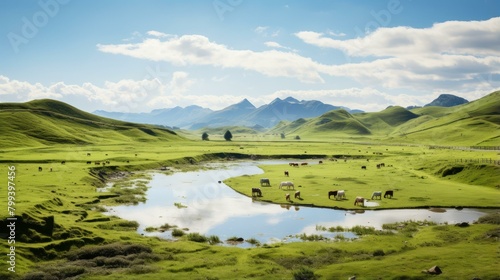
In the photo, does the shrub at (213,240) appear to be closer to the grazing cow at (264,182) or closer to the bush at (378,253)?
the bush at (378,253)

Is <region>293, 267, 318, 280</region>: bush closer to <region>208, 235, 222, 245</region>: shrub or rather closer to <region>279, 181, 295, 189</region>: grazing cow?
<region>208, 235, 222, 245</region>: shrub

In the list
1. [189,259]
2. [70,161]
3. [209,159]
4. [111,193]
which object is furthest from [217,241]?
[209,159]

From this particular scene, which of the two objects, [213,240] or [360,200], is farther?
[360,200]

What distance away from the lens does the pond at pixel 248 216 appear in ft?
164

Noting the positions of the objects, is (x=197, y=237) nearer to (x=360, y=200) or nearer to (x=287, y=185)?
(x=360, y=200)

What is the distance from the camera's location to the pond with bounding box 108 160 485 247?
164 ft

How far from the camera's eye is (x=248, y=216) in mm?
57844

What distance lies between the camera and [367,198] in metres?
68.9

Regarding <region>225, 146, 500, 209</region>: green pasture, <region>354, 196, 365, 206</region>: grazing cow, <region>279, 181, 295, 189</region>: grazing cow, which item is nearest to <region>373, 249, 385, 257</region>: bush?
<region>225, 146, 500, 209</region>: green pasture

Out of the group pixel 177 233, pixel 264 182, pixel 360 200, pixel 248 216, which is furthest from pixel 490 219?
pixel 264 182

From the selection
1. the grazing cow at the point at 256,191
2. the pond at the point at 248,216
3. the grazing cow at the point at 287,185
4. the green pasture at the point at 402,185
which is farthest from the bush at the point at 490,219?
the grazing cow at the point at 256,191

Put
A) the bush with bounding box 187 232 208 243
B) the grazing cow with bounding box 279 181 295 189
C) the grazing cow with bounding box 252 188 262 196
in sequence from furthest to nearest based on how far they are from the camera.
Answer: the grazing cow with bounding box 279 181 295 189 < the grazing cow with bounding box 252 188 262 196 < the bush with bounding box 187 232 208 243

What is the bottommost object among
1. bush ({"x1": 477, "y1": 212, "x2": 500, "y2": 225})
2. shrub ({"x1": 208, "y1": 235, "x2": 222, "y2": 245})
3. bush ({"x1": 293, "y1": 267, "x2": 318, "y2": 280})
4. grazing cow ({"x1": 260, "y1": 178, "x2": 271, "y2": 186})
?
shrub ({"x1": 208, "y1": 235, "x2": 222, "y2": 245})

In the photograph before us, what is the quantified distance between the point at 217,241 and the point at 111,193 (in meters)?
37.9
